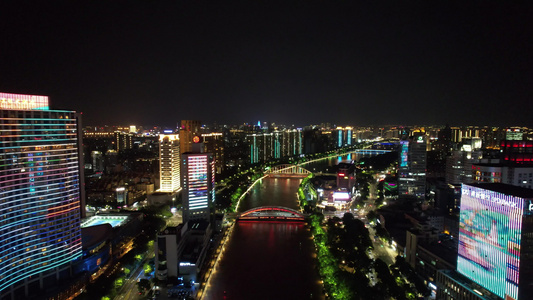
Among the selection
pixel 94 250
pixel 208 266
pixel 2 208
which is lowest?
pixel 208 266

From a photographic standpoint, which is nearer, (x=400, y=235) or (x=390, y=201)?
(x=400, y=235)

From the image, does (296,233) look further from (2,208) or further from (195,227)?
(2,208)

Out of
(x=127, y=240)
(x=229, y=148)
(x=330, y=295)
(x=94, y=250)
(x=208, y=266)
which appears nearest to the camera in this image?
(x=330, y=295)

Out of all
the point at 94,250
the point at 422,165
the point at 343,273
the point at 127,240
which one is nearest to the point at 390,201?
the point at 422,165

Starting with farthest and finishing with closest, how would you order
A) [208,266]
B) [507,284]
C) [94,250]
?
[208,266], [94,250], [507,284]

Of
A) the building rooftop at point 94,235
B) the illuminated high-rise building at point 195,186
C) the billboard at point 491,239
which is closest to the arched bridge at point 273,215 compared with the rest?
the illuminated high-rise building at point 195,186

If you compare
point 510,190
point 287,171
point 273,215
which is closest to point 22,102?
point 273,215

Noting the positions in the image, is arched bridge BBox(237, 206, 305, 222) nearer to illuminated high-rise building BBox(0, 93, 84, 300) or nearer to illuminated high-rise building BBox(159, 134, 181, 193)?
illuminated high-rise building BBox(159, 134, 181, 193)

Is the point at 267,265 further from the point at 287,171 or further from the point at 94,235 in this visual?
the point at 287,171
